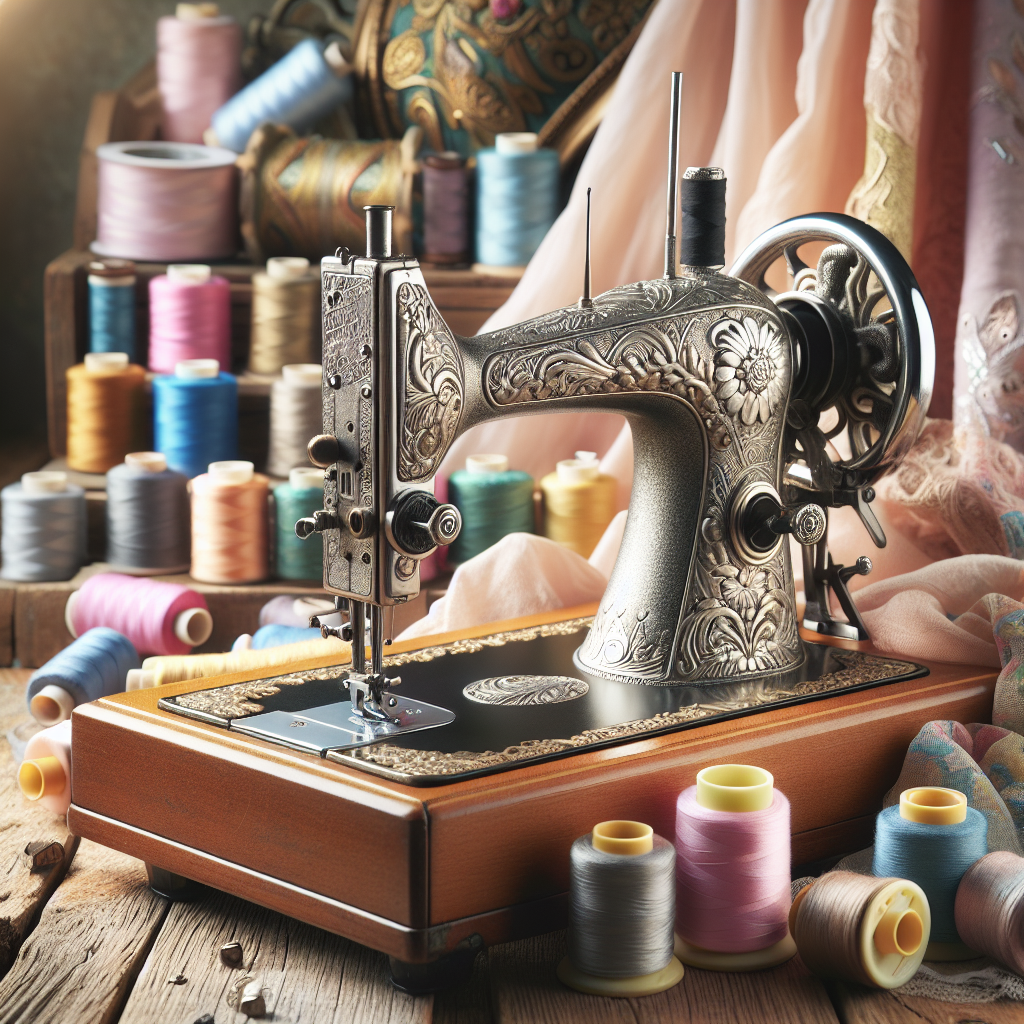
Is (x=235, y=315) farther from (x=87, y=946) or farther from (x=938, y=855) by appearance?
(x=938, y=855)

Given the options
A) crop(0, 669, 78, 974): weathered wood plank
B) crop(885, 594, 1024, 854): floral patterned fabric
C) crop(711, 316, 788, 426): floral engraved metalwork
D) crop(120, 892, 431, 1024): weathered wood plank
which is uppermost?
crop(711, 316, 788, 426): floral engraved metalwork

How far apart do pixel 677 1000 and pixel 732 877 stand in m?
0.09

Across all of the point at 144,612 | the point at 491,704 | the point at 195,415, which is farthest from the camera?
the point at 195,415

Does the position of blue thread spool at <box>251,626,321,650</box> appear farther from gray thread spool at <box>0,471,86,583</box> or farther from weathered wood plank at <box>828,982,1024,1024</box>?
weathered wood plank at <box>828,982,1024,1024</box>

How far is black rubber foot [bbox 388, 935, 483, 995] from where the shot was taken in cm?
111

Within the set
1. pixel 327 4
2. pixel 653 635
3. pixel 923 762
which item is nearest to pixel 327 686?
pixel 653 635

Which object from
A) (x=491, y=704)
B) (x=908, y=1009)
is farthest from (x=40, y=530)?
(x=908, y=1009)

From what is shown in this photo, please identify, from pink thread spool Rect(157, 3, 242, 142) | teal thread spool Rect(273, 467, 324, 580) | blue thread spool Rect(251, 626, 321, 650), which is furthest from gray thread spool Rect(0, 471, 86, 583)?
pink thread spool Rect(157, 3, 242, 142)

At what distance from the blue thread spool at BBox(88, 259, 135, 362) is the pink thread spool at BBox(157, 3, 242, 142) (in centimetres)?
35

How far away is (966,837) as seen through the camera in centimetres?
119

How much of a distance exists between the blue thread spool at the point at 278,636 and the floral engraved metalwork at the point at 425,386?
64 cm

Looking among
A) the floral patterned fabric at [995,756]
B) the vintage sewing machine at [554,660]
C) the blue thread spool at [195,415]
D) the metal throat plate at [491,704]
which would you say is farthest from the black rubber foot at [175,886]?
the blue thread spool at [195,415]

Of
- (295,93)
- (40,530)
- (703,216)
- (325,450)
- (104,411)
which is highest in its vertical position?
(295,93)

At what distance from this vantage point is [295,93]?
2.47 metres
